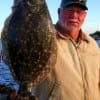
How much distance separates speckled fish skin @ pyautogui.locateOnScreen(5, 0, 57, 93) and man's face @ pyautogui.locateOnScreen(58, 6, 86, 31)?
1039 millimetres

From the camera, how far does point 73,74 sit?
6.12 meters

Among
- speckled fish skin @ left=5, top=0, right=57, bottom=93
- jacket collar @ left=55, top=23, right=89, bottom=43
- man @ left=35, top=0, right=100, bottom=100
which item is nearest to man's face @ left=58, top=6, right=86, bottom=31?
man @ left=35, top=0, right=100, bottom=100

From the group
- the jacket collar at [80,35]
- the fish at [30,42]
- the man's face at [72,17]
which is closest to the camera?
the fish at [30,42]

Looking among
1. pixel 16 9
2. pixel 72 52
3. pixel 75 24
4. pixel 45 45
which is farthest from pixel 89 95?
pixel 16 9

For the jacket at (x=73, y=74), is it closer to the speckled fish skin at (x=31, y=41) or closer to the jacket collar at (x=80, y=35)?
the jacket collar at (x=80, y=35)

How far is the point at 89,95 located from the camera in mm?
6281

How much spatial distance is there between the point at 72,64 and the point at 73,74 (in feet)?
0.55

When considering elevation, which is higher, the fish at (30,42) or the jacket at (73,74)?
the fish at (30,42)

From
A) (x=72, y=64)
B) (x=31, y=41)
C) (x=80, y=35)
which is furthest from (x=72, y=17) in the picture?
(x=31, y=41)

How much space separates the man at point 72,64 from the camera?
6047 millimetres

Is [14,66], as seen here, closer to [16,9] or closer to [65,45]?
[16,9]

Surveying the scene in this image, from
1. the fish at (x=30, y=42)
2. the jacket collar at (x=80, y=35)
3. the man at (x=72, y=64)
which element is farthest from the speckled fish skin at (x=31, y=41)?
the jacket collar at (x=80, y=35)

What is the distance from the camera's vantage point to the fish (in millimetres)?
4898

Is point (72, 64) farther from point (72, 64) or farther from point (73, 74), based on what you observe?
point (73, 74)
